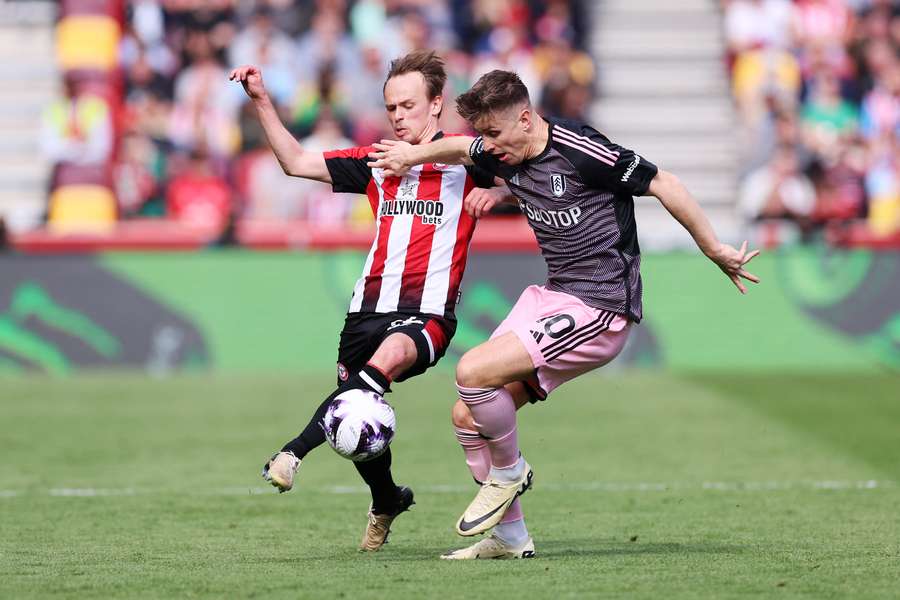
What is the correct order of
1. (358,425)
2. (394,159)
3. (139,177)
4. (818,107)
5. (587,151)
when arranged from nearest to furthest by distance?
(358,425) → (587,151) → (394,159) → (139,177) → (818,107)

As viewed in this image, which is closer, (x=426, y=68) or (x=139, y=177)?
(x=426, y=68)

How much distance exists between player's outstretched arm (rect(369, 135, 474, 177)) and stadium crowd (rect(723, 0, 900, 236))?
1017 cm

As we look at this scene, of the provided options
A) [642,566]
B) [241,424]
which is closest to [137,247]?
[241,424]

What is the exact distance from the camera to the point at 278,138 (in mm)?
7098

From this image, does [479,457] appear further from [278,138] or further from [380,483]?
[278,138]

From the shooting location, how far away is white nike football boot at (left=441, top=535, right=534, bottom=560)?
6.74 m

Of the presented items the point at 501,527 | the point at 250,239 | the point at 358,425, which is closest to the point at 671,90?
the point at 250,239

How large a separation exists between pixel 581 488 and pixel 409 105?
2.94 metres

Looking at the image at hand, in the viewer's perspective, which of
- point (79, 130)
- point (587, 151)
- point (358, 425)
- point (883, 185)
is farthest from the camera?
point (79, 130)

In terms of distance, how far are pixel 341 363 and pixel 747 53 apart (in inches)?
562

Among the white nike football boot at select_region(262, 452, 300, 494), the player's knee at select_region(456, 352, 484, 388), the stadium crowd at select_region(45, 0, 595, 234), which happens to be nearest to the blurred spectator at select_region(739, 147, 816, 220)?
the stadium crowd at select_region(45, 0, 595, 234)

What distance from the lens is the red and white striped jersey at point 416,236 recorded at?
23.1ft

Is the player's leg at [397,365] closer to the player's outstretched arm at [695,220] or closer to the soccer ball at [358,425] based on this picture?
the soccer ball at [358,425]

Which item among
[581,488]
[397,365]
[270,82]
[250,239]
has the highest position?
[270,82]
